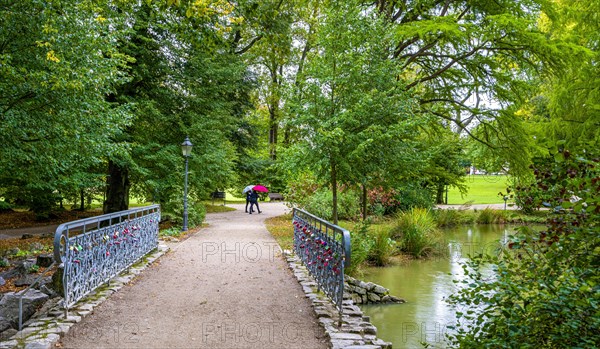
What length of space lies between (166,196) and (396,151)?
Result: 973 cm

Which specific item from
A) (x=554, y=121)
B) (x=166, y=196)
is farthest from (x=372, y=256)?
(x=166, y=196)

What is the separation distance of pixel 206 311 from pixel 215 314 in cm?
20

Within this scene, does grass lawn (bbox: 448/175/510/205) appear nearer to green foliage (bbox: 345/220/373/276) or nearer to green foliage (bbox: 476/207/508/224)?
green foliage (bbox: 476/207/508/224)

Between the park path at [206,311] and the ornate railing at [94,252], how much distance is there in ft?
1.20

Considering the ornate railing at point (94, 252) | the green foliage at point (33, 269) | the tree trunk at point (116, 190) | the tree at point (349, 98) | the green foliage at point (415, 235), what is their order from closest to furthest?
the ornate railing at point (94, 252), the green foliage at point (33, 269), the tree at point (349, 98), the green foliage at point (415, 235), the tree trunk at point (116, 190)

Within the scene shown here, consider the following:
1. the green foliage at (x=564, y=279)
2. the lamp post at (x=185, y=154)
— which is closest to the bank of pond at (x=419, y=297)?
the green foliage at (x=564, y=279)

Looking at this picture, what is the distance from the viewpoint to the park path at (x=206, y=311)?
4.69 m

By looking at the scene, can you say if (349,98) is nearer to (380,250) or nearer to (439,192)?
(380,250)

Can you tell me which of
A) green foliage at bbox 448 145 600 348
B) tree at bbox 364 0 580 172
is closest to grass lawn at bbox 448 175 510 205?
tree at bbox 364 0 580 172

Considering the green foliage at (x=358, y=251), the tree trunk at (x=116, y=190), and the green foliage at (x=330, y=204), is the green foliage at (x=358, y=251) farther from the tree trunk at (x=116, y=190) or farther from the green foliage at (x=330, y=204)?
the tree trunk at (x=116, y=190)

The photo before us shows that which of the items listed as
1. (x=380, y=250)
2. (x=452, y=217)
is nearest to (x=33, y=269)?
(x=380, y=250)

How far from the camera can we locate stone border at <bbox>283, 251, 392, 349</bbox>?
4508 millimetres

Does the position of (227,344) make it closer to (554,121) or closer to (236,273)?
(236,273)

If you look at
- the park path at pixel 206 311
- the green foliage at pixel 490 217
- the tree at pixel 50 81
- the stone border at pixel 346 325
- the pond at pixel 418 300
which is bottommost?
the pond at pixel 418 300
